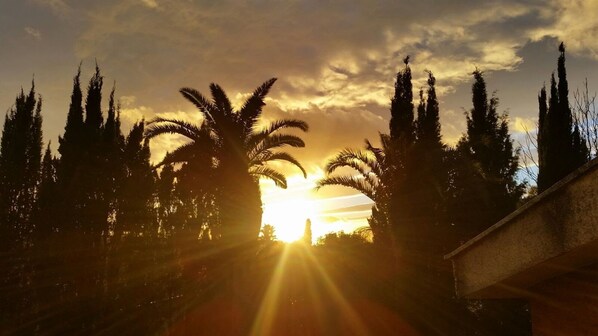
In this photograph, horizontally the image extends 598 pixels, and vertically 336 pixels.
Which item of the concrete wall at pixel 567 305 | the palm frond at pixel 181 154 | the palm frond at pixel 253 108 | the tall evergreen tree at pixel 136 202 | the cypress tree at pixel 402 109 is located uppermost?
the cypress tree at pixel 402 109

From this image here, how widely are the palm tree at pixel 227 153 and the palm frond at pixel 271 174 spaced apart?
420mm

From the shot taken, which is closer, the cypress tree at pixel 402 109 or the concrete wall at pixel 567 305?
the concrete wall at pixel 567 305

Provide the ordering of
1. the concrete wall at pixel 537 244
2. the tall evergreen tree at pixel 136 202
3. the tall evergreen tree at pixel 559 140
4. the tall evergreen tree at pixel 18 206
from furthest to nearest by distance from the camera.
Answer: the tall evergreen tree at pixel 559 140, the tall evergreen tree at pixel 136 202, the tall evergreen tree at pixel 18 206, the concrete wall at pixel 537 244

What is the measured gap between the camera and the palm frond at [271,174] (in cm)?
1658

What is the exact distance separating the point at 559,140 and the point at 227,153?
13.5 meters

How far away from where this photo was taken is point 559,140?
62.2 ft

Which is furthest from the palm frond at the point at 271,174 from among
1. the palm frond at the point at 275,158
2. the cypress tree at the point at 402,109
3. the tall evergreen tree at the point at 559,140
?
the tall evergreen tree at the point at 559,140

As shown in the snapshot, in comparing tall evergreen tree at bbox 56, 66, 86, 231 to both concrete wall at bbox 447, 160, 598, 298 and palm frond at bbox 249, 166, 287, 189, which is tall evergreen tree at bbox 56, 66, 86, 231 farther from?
concrete wall at bbox 447, 160, 598, 298

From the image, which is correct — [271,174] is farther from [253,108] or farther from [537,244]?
[537,244]

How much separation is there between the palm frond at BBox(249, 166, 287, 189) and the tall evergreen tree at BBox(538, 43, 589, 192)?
1021 centimetres

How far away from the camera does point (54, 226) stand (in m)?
15.4

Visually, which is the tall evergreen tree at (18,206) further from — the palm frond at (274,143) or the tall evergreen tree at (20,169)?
the palm frond at (274,143)

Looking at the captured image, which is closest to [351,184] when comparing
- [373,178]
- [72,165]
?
[373,178]

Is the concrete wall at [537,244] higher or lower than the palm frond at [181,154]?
lower
